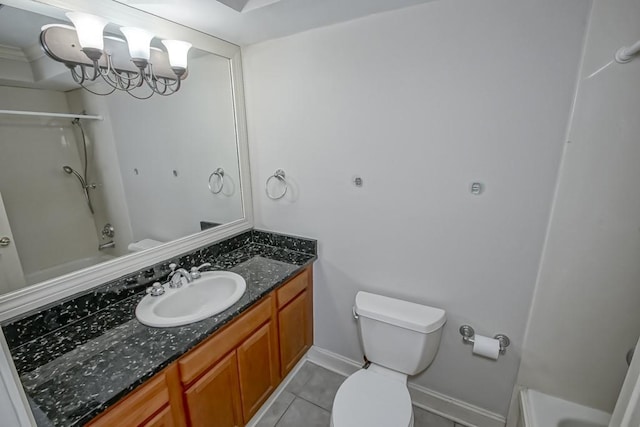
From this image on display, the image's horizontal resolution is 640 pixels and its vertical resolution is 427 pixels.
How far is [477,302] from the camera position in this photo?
4.91ft

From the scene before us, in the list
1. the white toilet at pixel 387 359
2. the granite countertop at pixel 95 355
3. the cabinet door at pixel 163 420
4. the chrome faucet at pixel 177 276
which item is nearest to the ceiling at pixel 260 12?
the chrome faucet at pixel 177 276

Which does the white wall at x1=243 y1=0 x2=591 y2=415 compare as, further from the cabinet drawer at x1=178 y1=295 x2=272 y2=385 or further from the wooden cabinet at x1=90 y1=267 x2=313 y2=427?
the cabinet drawer at x1=178 y1=295 x2=272 y2=385

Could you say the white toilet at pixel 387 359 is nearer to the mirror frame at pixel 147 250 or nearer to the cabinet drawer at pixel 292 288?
the cabinet drawer at pixel 292 288

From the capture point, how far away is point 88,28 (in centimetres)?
116

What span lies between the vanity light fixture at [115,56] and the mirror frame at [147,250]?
7cm

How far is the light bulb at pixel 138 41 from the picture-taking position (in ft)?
4.23

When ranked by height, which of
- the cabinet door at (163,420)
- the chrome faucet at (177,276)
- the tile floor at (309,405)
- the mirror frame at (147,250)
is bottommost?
the tile floor at (309,405)

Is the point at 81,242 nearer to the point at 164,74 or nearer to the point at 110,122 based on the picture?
the point at 110,122

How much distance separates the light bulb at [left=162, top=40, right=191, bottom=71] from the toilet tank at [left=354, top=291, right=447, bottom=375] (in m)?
1.61

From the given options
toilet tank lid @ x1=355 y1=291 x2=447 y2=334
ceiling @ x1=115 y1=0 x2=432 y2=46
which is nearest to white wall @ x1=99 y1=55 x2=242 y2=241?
ceiling @ x1=115 y1=0 x2=432 y2=46

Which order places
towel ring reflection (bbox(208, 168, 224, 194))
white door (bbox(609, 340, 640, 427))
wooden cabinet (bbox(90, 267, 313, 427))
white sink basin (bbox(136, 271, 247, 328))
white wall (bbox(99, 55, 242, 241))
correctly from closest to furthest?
1. white door (bbox(609, 340, 640, 427))
2. wooden cabinet (bbox(90, 267, 313, 427))
3. white sink basin (bbox(136, 271, 247, 328))
4. white wall (bbox(99, 55, 242, 241))
5. towel ring reflection (bbox(208, 168, 224, 194))

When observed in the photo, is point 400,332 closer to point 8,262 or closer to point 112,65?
point 8,262

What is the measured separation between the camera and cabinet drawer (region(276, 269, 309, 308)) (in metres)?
1.67

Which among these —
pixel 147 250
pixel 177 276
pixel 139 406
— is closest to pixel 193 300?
pixel 177 276
